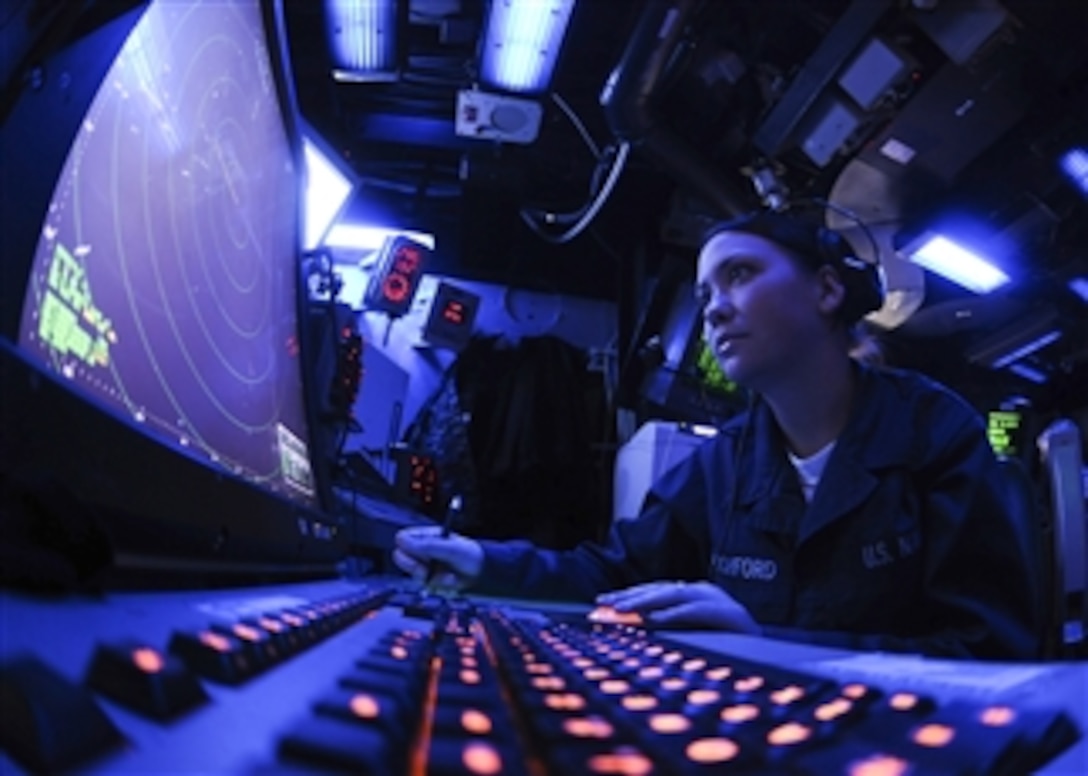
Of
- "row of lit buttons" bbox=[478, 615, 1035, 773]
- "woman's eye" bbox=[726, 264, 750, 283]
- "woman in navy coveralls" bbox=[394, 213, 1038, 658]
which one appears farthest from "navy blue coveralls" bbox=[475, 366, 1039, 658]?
"row of lit buttons" bbox=[478, 615, 1035, 773]

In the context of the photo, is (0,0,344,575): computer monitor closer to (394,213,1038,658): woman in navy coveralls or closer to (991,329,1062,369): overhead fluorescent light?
(394,213,1038,658): woman in navy coveralls

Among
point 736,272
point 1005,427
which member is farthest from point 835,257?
point 1005,427

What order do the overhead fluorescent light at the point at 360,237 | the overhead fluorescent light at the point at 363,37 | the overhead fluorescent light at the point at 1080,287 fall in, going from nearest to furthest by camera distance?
the overhead fluorescent light at the point at 363,37, the overhead fluorescent light at the point at 360,237, the overhead fluorescent light at the point at 1080,287

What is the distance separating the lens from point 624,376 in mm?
3650

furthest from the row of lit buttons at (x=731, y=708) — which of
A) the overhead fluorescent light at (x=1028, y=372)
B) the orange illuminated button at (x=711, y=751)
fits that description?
the overhead fluorescent light at (x=1028, y=372)

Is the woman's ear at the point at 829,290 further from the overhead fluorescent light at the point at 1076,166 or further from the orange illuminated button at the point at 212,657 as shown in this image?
the overhead fluorescent light at the point at 1076,166

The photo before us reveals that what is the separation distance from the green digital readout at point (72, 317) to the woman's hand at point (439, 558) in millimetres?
718

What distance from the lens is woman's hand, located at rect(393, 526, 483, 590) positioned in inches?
42.6

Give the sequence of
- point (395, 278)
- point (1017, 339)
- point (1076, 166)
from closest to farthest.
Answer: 1. point (1076, 166)
2. point (395, 278)
3. point (1017, 339)

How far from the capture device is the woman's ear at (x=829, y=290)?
131 cm

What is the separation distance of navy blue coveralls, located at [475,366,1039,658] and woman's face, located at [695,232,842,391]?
12 centimetres

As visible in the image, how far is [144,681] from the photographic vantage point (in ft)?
0.59

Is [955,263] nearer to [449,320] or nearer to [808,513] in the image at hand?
[449,320]

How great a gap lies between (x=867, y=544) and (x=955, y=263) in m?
2.74
